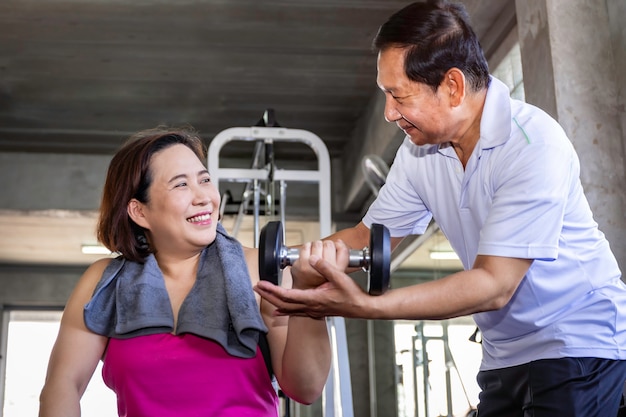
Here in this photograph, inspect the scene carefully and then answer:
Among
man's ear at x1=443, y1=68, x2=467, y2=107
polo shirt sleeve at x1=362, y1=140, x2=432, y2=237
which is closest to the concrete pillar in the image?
polo shirt sleeve at x1=362, y1=140, x2=432, y2=237

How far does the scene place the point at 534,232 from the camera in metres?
1.36

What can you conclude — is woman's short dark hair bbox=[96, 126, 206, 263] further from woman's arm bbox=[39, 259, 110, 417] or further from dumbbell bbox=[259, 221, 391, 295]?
dumbbell bbox=[259, 221, 391, 295]

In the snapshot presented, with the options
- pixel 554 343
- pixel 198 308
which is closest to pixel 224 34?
pixel 198 308

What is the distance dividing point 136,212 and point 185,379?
0.43 m

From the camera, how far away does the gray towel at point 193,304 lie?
166 centimetres

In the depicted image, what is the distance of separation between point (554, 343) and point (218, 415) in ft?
2.11

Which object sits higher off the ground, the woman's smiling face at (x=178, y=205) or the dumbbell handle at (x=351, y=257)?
the woman's smiling face at (x=178, y=205)

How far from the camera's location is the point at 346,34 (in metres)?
4.87

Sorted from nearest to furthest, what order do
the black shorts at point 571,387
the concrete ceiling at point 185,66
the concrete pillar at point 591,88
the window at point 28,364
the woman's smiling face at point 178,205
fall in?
the black shorts at point 571,387, the woman's smiling face at point 178,205, the concrete pillar at point 591,88, the concrete ceiling at point 185,66, the window at point 28,364

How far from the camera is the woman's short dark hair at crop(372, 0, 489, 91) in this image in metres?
1.53

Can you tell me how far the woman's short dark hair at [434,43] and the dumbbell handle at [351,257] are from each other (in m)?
0.37

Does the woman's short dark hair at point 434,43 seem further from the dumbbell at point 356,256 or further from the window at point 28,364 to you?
the window at point 28,364

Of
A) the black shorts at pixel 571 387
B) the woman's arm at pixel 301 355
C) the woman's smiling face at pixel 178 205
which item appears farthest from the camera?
the woman's smiling face at pixel 178 205

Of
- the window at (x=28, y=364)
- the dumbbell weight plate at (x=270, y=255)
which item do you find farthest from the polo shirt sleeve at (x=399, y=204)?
the window at (x=28, y=364)
